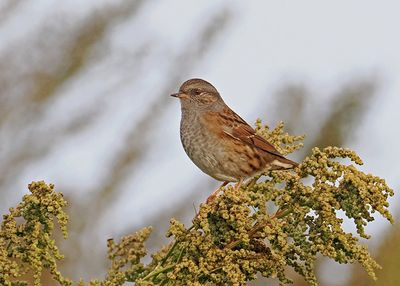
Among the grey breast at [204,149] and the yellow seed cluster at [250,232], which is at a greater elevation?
the grey breast at [204,149]

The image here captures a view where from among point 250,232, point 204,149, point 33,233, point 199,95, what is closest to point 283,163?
point 204,149

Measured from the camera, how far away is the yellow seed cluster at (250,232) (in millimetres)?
2914

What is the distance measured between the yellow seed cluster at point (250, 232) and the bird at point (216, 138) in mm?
1957

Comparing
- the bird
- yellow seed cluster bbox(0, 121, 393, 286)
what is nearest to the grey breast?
the bird

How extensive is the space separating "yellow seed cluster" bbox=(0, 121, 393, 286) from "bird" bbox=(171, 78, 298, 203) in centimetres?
196

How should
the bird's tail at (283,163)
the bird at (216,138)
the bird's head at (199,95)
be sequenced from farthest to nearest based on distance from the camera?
the bird's head at (199,95), the bird at (216,138), the bird's tail at (283,163)

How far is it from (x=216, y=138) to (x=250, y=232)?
2.57m

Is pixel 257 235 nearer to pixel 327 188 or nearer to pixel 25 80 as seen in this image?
pixel 327 188

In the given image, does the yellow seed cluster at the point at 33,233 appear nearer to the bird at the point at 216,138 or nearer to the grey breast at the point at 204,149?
the bird at the point at 216,138

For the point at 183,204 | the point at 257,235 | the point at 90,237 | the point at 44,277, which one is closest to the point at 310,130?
the point at 183,204

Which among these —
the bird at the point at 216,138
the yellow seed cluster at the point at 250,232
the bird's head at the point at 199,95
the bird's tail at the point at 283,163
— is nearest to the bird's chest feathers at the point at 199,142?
the bird at the point at 216,138

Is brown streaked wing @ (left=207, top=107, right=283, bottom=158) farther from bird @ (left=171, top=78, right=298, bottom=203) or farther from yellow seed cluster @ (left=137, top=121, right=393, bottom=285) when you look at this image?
yellow seed cluster @ (left=137, top=121, right=393, bottom=285)

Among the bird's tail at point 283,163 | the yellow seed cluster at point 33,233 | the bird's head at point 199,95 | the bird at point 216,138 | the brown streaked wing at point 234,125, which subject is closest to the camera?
the yellow seed cluster at point 33,233

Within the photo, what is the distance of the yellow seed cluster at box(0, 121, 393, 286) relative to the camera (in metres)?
2.91
